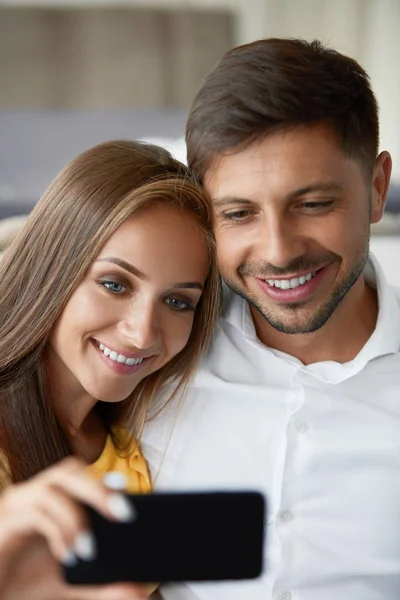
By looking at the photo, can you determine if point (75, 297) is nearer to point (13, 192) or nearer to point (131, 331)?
point (131, 331)

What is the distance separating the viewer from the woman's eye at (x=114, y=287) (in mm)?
981

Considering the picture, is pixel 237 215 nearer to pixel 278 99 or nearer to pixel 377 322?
pixel 278 99

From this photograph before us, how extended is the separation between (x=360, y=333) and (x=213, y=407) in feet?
0.85

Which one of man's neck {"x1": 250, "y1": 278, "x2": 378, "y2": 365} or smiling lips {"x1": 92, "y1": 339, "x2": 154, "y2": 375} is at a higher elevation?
smiling lips {"x1": 92, "y1": 339, "x2": 154, "y2": 375}

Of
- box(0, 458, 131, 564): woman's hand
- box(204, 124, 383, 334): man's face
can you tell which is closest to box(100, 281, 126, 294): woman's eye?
box(204, 124, 383, 334): man's face

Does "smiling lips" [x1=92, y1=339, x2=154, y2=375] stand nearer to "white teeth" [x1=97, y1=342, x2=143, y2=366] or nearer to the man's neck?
"white teeth" [x1=97, y1=342, x2=143, y2=366]

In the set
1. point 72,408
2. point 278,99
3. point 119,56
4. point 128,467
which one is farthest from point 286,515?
point 119,56

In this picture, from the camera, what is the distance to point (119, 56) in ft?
9.81

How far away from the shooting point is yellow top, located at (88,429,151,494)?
108 centimetres

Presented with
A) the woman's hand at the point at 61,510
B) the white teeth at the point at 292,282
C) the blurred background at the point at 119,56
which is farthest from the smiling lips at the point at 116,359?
the blurred background at the point at 119,56

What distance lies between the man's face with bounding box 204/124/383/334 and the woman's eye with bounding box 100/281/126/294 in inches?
6.1

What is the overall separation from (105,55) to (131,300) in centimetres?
226

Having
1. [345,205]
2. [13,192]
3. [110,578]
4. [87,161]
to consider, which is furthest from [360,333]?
[13,192]

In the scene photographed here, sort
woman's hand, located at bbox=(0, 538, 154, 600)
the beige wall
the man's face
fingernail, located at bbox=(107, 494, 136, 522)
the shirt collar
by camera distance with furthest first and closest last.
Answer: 1. the beige wall
2. the shirt collar
3. the man's face
4. woman's hand, located at bbox=(0, 538, 154, 600)
5. fingernail, located at bbox=(107, 494, 136, 522)
